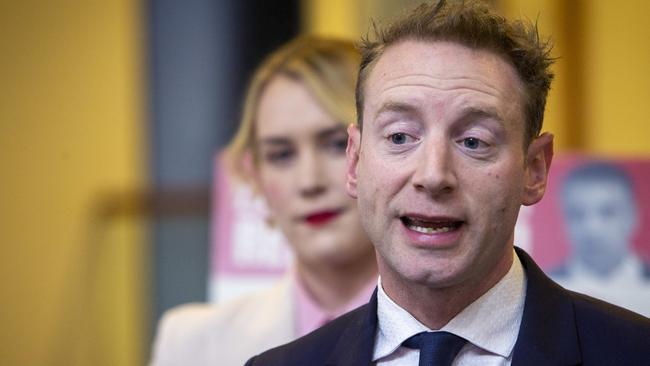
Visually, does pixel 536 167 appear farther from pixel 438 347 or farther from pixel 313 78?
pixel 313 78

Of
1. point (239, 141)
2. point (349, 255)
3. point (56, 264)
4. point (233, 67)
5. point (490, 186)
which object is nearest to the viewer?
point (490, 186)

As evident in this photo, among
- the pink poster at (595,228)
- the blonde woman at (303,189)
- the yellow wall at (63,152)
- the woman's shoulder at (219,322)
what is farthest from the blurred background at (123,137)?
the blonde woman at (303,189)

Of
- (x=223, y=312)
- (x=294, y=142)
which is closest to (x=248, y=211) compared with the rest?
(x=223, y=312)

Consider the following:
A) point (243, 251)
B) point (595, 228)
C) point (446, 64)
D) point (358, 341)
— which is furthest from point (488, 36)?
point (243, 251)

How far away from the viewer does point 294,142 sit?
100 inches

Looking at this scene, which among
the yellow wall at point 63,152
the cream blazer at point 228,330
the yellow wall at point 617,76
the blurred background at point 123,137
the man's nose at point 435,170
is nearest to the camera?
the man's nose at point 435,170

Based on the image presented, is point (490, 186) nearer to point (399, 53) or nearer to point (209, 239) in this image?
point (399, 53)

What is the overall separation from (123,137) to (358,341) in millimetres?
2907

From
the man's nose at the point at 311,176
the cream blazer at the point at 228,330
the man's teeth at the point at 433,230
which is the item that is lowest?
the cream blazer at the point at 228,330

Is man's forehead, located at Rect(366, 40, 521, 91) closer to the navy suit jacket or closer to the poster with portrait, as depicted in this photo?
the navy suit jacket

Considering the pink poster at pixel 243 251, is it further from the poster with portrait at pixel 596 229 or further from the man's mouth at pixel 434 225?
the man's mouth at pixel 434 225

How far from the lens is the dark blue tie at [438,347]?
1.57 metres

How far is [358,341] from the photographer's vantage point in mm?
1665

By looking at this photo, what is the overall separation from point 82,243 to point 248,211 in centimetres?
132
